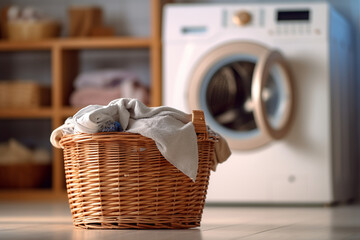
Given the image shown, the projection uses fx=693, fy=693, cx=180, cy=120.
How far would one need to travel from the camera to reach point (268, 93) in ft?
10.1

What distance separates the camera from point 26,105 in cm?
357

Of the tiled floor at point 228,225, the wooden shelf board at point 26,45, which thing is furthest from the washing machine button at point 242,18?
the wooden shelf board at point 26,45

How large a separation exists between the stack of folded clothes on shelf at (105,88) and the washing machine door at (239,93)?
0.45 meters

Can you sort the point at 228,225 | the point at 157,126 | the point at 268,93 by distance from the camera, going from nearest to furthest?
the point at 157,126 < the point at 228,225 < the point at 268,93

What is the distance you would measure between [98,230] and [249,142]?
128cm

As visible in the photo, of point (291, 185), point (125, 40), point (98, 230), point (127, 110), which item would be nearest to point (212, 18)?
point (125, 40)

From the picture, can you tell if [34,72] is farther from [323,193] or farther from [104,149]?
[104,149]

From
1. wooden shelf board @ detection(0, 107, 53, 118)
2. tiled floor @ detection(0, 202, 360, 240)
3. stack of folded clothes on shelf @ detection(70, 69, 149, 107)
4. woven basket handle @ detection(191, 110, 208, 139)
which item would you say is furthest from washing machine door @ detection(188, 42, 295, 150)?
woven basket handle @ detection(191, 110, 208, 139)

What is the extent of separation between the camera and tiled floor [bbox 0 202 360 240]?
5.73ft

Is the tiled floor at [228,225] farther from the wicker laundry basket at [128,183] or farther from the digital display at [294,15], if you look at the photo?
the digital display at [294,15]

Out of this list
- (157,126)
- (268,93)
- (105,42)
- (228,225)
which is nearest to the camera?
(157,126)

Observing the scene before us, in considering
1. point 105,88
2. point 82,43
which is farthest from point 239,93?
point 82,43

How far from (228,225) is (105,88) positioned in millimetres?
1581

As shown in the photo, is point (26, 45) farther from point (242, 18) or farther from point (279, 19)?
point (279, 19)
